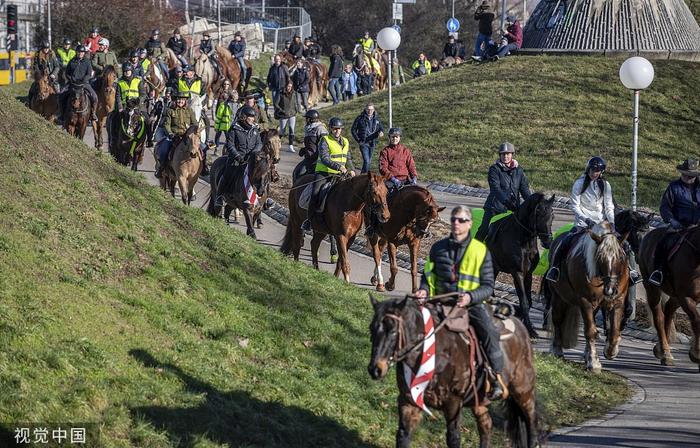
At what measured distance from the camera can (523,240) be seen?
19688 mm

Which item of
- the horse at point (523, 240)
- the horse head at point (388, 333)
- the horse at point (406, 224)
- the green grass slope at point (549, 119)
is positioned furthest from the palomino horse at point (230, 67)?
the horse head at point (388, 333)

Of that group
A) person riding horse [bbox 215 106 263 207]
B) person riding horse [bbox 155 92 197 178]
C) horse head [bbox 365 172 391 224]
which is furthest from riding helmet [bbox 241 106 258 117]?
horse head [bbox 365 172 391 224]

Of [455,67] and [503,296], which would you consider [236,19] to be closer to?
[455,67]

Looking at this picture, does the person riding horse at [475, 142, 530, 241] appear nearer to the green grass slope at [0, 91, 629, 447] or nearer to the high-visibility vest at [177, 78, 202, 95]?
the green grass slope at [0, 91, 629, 447]

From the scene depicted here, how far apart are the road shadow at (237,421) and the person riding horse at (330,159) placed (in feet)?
32.0

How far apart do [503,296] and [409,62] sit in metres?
49.2

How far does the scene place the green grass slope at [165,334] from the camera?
37.3ft

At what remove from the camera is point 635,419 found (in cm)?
1470

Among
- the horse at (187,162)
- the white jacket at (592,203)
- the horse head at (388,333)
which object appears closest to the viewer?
the horse head at (388,333)

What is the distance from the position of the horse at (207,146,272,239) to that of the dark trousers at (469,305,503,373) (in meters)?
12.8

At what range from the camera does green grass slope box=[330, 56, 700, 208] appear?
34.8 meters

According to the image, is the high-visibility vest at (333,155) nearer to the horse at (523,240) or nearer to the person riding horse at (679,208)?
the horse at (523,240)

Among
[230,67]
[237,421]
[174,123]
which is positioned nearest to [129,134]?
[174,123]

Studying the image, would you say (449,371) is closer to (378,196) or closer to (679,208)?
(679,208)
